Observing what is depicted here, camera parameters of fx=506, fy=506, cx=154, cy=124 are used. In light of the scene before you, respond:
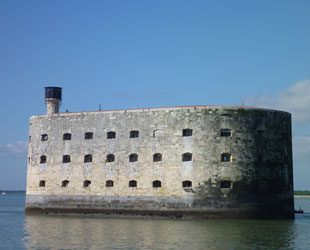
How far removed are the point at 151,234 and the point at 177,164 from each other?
9793 millimetres

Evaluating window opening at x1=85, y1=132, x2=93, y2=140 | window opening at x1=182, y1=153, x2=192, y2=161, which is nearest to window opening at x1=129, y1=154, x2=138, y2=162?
window opening at x1=182, y1=153, x2=192, y2=161

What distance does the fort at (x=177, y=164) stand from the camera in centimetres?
3569

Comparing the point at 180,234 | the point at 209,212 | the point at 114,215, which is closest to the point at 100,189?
the point at 114,215

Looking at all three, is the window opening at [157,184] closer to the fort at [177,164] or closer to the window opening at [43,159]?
the fort at [177,164]

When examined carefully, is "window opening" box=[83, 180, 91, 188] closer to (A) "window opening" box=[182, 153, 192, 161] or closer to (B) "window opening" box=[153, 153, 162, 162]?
(B) "window opening" box=[153, 153, 162, 162]

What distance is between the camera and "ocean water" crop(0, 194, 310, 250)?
23.4m

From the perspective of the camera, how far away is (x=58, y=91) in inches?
1768

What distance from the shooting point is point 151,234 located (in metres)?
27.3

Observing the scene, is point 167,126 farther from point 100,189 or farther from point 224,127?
point 100,189

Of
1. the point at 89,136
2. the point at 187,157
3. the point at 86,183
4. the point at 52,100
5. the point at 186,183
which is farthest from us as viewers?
the point at 52,100

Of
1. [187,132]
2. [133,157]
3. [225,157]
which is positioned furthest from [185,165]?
[133,157]

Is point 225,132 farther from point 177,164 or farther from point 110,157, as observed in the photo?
point 110,157

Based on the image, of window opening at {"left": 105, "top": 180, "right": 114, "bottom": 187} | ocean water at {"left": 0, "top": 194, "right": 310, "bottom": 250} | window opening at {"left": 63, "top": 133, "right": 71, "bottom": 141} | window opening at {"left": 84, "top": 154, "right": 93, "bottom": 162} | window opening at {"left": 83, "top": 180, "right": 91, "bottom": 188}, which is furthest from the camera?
window opening at {"left": 63, "top": 133, "right": 71, "bottom": 141}

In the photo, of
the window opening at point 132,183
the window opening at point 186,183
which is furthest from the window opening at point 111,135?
the window opening at point 186,183
